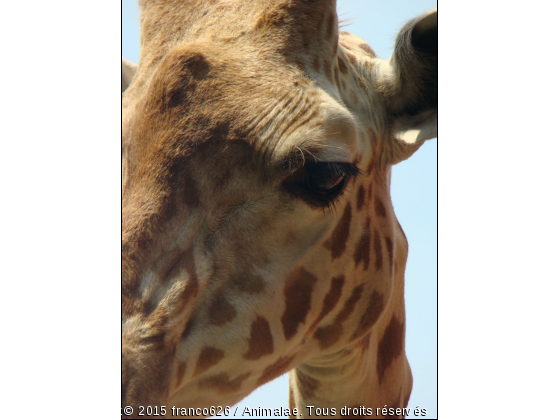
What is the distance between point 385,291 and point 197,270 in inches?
37.3

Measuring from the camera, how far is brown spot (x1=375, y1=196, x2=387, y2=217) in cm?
234

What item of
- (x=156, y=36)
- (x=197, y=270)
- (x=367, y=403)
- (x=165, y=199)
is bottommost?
(x=367, y=403)

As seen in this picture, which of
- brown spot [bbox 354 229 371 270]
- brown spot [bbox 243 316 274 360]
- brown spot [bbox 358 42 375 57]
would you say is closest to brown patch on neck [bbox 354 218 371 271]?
brown spot [bbox 354 229 371 270]

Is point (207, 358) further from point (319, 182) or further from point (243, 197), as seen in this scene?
point (319, 182)

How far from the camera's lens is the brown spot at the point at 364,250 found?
7.22ft

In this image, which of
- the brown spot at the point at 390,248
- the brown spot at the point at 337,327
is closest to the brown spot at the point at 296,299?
the brown spot at the point at 337,327

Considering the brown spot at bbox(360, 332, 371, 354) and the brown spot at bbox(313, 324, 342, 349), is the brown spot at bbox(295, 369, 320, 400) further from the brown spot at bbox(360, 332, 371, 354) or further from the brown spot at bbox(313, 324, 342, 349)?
the brown spot at bbox(313, 324, 342, 349)

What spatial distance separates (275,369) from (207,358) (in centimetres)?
37

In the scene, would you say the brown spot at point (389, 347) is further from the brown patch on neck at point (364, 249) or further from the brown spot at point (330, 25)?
the brown spot at point (330, 25)

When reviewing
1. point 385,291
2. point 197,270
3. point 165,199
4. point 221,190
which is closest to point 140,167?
point 165,199

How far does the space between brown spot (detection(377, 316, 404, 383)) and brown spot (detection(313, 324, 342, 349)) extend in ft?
1.70

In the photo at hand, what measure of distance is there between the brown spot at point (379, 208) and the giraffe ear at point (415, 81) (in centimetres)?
27

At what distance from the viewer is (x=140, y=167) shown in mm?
1769

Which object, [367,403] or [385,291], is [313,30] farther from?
[367,403]
